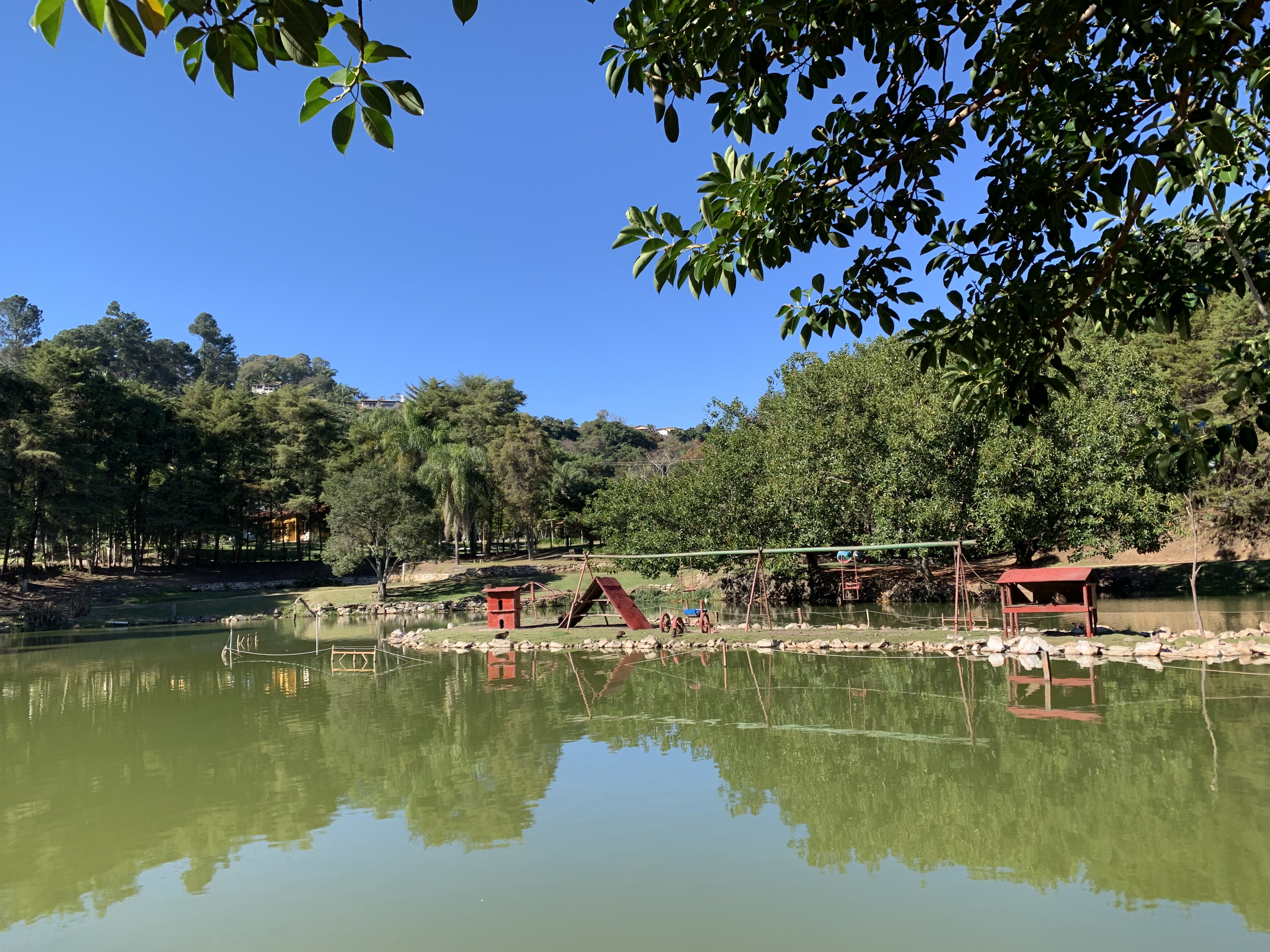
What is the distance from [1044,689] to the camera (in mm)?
11852

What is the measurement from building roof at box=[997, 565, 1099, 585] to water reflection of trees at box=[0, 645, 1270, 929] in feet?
7.69

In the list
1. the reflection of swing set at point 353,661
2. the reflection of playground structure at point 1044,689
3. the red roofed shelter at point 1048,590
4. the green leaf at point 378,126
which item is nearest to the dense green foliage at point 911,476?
the red roofed shelter at point 1048,590

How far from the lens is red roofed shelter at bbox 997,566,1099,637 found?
15422 mm

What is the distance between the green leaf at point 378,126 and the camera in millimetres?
2137

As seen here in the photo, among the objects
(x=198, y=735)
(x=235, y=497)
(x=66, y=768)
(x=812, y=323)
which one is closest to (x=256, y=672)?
(x=198, y=735)

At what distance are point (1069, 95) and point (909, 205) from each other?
87 centimetres

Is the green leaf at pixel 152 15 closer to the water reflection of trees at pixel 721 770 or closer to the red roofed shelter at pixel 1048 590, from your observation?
the water reflection of trees at pixel 721 770

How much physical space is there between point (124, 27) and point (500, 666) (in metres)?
17.1

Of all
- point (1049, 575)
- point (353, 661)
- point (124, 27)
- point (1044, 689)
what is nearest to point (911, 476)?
point (1049, 575)

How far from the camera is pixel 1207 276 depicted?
412 centimetres

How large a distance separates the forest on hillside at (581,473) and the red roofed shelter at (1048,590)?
3.69 metres

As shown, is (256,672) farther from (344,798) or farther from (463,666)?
(344,798)

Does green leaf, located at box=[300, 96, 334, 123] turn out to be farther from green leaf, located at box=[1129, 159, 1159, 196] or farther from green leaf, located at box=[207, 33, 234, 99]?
green leaf, located at box=[1129, 159, 1159, 196]

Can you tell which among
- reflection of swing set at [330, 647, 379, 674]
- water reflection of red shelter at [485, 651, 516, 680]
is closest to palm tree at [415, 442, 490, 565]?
reflection of swing set at [330, 647, 379, 674]
